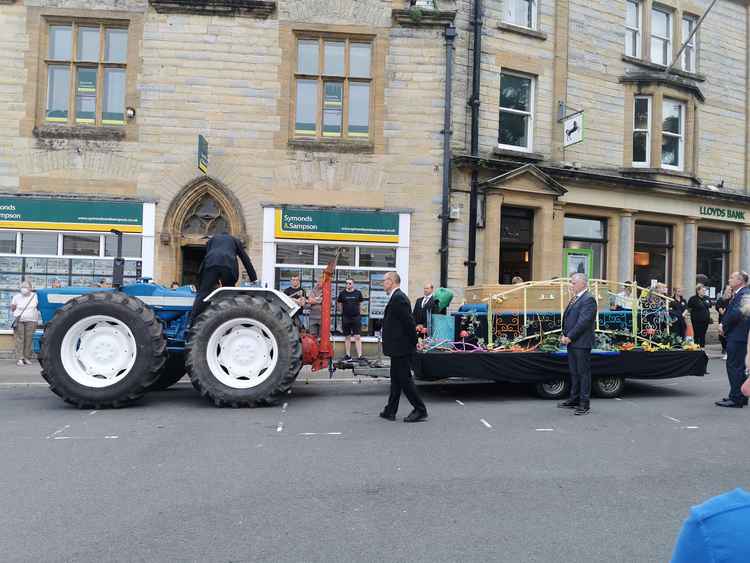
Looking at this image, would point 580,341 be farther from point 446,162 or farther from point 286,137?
point 286,137

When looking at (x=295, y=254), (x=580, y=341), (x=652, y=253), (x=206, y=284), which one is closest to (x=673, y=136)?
(x=652, y=253)

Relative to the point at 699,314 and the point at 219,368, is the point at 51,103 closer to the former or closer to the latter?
the point at 219,368

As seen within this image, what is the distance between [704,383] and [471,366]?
5072mm

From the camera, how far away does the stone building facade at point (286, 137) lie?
14.2m

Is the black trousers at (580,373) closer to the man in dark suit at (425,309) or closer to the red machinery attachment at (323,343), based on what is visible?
the man in dark suit at (425,309)

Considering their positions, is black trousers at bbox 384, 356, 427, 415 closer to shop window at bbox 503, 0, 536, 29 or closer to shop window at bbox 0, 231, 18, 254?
shop window at bbox 0, 231, 18, 254

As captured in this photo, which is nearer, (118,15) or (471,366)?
(471,366)

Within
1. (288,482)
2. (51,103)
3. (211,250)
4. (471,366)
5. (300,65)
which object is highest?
(300,65)

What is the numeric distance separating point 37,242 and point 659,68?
16886 mm

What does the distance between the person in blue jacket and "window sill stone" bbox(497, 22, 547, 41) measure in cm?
1614

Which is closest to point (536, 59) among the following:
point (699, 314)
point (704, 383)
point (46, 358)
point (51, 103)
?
point (699, 314)

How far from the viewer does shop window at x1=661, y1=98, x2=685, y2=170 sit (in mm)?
18438

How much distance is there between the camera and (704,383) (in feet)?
37.0

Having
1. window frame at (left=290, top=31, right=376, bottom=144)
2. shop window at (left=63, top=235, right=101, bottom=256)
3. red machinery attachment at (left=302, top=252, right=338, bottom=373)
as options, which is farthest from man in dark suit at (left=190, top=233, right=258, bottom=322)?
shop window at (left=63, top=235, right=101, bottom=256)
